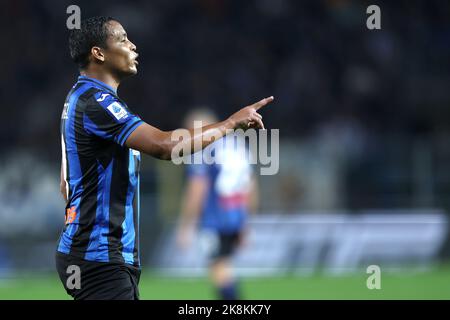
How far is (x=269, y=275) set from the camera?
12.1 meters

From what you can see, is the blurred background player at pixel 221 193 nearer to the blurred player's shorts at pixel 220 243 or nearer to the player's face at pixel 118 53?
the blurred player's shorts at pixel 220 243

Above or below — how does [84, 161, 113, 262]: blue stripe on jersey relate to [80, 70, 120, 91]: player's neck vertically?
below

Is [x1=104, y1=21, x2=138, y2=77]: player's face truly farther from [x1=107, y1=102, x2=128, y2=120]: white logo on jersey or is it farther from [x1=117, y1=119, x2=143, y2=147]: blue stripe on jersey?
[x1=117, y1=119, x2=143, y2=147]: blue stripe on jersey

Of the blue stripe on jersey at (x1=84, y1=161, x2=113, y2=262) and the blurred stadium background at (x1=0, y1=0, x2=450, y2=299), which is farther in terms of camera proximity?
the blurred stadium background at (x1=0, y1=0, x2=450, y2=299)

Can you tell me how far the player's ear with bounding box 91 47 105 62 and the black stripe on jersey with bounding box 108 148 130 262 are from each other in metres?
0.51

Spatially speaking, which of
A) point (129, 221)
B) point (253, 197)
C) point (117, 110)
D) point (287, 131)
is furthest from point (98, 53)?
point (287, 131)

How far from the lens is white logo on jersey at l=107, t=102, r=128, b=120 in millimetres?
4738

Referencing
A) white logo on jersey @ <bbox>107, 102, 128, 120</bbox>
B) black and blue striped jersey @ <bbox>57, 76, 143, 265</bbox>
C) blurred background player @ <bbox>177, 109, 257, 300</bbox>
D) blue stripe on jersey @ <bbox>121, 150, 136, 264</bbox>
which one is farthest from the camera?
blurred background player @ <bbox>177, 109, 257, 300</bbox>

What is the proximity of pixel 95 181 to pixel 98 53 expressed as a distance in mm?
717


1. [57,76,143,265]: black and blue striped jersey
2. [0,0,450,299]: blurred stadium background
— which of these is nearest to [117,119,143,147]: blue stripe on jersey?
[57,76,143,265]: black and blue striped jersey

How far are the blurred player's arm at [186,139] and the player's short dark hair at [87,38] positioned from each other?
636 mm

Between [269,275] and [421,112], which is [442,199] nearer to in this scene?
[269,275]

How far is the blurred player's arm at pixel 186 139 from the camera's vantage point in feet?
15.2
